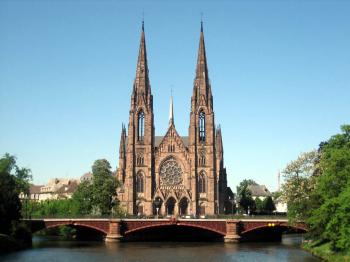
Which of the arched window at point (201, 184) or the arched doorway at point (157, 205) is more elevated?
the arched window at point (201, 184)

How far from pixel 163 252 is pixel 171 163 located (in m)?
49.2

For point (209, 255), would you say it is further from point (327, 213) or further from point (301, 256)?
point (327, 213)

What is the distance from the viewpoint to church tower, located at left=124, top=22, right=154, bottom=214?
122 meters

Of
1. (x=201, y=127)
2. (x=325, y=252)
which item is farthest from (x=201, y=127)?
(x=325, y=252)

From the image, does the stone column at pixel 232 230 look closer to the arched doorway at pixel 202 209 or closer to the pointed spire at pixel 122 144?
the arched doorway at pixel 202 209

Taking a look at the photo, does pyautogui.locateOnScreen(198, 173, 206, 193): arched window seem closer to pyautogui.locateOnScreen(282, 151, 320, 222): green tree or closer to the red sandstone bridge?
the red sandstone bridge

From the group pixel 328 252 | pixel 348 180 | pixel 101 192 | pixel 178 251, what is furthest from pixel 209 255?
pixel 101 192

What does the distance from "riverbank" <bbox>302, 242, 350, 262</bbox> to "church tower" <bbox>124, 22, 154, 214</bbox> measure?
Answer: 153ft

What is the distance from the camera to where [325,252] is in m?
68.2

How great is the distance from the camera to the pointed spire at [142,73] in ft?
420

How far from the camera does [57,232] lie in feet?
379

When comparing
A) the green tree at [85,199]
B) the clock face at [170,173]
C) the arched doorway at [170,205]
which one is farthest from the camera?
the clock face at [170,173]

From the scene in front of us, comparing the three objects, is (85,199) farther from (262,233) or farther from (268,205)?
(268,205)

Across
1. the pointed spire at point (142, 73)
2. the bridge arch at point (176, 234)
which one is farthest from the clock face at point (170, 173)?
the bridge arch at point (176, 234)
